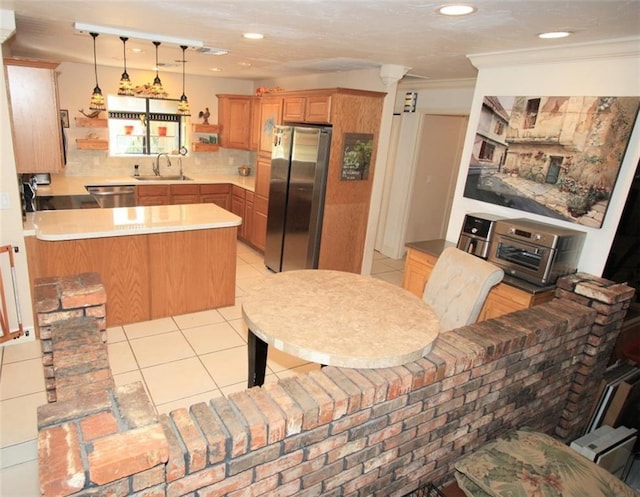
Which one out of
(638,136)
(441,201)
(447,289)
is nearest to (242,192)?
(441,201)

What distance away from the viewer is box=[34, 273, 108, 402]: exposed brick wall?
1434 mm

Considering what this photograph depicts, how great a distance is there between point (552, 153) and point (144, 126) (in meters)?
5.61

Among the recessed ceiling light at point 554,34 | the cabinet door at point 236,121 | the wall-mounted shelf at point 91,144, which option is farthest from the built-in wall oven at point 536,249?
the wall-mounted shelf at point 91,144

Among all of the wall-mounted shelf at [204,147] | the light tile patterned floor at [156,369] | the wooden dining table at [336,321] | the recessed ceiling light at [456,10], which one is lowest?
the light tile patterned floor at [156,369]

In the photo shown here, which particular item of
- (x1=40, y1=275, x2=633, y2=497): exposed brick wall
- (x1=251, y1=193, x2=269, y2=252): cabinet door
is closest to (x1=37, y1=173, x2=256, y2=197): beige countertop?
(x1=251, y1=193, x2=269, y2=252): cabinet door

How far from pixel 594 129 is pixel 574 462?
6.64ft

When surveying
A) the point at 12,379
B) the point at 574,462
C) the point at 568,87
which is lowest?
the point at 12,379

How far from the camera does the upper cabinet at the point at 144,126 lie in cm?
591

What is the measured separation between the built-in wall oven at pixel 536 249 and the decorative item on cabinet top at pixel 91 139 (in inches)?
208

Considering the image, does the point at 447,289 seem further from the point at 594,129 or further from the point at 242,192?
the point at 242,192

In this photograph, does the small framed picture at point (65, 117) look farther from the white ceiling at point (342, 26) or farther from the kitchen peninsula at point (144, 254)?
the kitchen peninsula at point (144, 254)

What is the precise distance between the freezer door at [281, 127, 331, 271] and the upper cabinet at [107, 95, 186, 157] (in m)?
2.94

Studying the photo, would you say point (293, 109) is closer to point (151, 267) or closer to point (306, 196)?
point (306, 196)

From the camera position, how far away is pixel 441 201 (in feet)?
19.5
